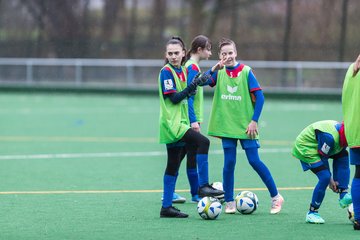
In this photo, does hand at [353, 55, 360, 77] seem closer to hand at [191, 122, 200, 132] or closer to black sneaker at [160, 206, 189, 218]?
hand at [191, 122, 200, 132]

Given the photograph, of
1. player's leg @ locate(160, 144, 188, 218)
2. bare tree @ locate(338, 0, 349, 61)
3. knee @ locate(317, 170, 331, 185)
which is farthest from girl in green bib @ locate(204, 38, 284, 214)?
bare tree @ locate(338, 0, 349, 61)

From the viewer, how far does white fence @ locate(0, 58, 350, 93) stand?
3056cm

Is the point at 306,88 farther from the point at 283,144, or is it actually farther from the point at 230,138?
the point at 230,138

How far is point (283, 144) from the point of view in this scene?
678 inches

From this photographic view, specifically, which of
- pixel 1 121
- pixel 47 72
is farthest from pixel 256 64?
pixel 1 121

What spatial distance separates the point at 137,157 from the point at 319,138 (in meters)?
6.25

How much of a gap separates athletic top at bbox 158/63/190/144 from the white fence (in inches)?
802

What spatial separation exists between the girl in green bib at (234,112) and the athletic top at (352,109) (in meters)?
1.27

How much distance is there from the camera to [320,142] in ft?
30.5

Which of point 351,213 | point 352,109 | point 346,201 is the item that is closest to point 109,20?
point 346,201

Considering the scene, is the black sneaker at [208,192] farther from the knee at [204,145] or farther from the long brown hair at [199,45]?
the long brown hair at [199,45]

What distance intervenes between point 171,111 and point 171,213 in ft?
3.28

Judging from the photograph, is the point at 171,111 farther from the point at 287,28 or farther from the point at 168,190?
the point at 287,28

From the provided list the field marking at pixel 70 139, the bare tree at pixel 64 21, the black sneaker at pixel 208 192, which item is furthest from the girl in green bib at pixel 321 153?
the bare tree at pixel 64 21
